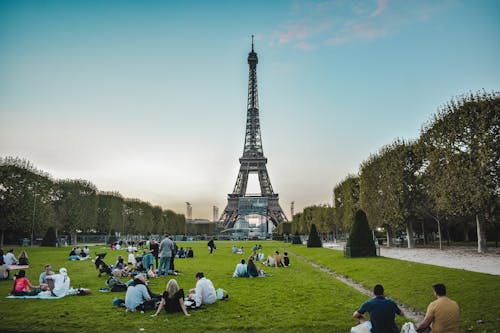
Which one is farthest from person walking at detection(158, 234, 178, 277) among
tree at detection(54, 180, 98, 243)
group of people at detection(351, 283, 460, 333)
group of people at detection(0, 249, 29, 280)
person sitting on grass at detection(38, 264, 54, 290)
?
tree at detection(54, 180, 98, 243)

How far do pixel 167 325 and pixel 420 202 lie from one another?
128 ft

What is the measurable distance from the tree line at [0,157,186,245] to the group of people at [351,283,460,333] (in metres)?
50.0

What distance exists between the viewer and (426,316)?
7777mm

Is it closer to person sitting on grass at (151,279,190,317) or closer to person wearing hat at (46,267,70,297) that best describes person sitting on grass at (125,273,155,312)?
person sitting on grass at (151,279,190,317)

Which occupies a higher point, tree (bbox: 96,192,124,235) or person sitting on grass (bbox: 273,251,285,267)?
tree (bbox: 96,192,124,235)

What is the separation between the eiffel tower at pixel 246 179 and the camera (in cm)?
10206

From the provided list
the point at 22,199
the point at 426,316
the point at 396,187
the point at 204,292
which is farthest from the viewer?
the point at 22,199

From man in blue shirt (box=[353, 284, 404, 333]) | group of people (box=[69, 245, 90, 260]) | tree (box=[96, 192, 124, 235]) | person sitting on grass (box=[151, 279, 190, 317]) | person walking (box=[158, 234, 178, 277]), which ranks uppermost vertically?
tree (box=[96, 192, 124, 235])

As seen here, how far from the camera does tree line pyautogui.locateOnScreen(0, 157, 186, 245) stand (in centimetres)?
4888

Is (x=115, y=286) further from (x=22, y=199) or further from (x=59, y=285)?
(x=22, y=199)

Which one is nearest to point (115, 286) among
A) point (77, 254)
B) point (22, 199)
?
point (77, 254)

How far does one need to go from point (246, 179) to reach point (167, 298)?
95379 mm

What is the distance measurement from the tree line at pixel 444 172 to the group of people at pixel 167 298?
2560 cm

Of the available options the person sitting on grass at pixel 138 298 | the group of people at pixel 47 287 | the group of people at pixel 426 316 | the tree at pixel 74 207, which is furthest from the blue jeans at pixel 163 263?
the tree at pixel 74 207
